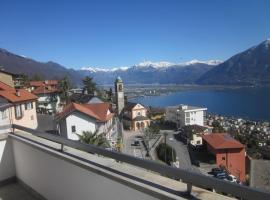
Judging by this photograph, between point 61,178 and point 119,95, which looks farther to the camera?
point 119,95

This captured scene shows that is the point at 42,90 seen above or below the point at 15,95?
below

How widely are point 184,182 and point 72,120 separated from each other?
93.7 ft

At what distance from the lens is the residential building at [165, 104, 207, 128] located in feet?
219

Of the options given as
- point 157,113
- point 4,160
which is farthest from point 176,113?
point 4,160

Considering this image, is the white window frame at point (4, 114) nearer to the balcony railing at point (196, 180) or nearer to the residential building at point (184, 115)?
the balcony railing at point (196, 180)

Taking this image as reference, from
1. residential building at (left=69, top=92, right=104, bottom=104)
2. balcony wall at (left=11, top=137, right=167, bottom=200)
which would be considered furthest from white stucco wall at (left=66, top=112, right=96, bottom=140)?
balcony wall at (left=11, top=137, right=167, bottom=200)

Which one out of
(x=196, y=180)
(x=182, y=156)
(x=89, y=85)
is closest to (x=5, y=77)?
(x=182, y=156)

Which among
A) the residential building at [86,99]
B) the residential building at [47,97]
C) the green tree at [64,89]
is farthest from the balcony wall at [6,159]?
the green tree at [64,89]

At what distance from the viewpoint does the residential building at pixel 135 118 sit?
59.2m

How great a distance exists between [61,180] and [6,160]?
1.78m

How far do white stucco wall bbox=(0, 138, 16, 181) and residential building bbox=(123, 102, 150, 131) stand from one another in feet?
177

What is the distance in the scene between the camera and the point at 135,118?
59375mm

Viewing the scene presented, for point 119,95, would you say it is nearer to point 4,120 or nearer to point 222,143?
point 222,143

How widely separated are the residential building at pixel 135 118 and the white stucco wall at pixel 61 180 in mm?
54433
